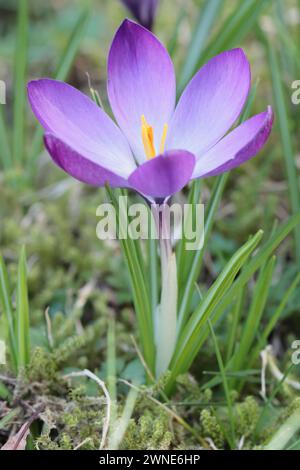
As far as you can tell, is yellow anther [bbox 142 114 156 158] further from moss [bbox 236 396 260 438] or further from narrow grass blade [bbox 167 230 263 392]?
moss [bbox 236 396 260 438]

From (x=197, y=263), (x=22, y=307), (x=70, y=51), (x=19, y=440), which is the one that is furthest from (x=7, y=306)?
(x=70, y=51)

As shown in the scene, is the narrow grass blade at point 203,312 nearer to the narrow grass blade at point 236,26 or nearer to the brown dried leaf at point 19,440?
the brown dried leaf at point 19,440

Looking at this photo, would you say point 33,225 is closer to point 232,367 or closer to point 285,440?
point 232,367

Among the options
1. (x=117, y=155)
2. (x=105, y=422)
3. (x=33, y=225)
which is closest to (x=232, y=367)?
(x=105, y=422)

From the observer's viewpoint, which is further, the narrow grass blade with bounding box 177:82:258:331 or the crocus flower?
the crocus flower

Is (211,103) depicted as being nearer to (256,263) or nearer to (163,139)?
(163,139)

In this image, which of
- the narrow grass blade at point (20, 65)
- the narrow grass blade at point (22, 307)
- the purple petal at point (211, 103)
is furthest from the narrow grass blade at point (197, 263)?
the narrow grass blade at point (20, 65)

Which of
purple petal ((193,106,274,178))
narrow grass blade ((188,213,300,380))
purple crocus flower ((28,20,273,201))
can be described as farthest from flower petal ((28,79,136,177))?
narrow grass blade ((188,213,300,380))
